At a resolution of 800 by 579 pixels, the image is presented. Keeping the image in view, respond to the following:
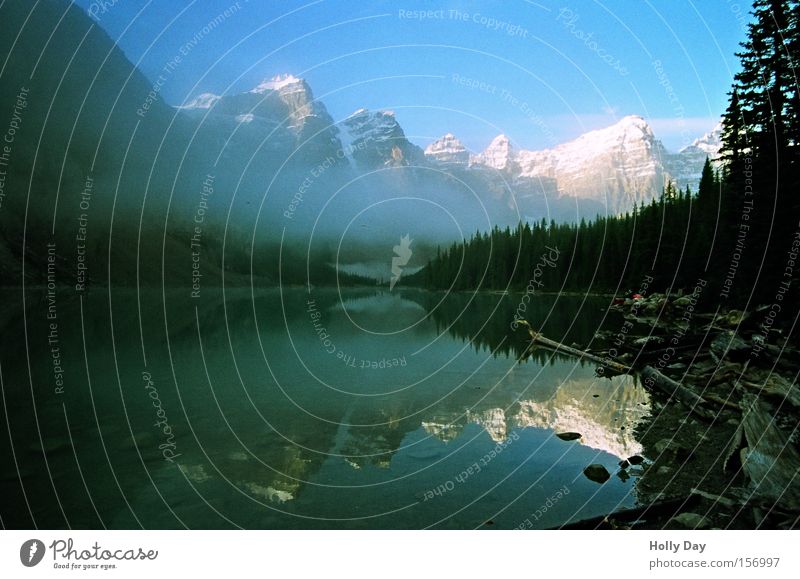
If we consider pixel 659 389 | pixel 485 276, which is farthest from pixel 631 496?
pixel 485 276

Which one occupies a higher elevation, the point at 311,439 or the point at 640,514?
the point at 640,514

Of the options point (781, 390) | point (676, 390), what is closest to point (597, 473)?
point (781, 390)

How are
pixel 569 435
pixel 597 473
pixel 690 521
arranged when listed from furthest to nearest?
1. pixel 569 435
2. pixel 597 473
3. pixel 690 521

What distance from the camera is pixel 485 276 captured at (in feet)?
298

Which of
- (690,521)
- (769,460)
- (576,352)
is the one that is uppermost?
(769,460)

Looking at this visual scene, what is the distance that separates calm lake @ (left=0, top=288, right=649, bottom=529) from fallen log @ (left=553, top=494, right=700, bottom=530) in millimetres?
296

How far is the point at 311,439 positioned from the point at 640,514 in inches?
293

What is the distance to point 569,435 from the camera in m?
10.9

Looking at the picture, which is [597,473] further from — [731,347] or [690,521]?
[731,347]

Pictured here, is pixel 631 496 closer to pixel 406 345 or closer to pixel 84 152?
A: pixel 406 345

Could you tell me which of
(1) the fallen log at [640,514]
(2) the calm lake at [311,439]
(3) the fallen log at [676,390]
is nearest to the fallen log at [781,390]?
(3) the fallen log at [676,390]

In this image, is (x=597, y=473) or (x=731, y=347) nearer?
(x=597, y=473)

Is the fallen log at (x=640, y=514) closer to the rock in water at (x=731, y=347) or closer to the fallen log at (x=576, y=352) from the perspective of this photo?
the rock in water at (x=731, y=347)

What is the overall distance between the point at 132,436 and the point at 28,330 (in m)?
27.2
